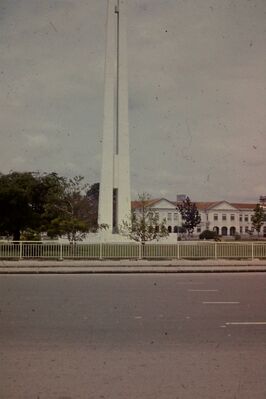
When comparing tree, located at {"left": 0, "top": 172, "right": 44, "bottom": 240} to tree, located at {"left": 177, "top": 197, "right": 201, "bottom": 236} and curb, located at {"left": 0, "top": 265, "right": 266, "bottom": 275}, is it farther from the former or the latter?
tree, located at {"left": 177, "top": 197, "right": 201, "bottom": 236}

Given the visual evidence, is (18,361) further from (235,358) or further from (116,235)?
(116,235)

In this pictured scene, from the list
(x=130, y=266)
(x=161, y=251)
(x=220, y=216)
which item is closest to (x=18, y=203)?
(x=161, y=251)

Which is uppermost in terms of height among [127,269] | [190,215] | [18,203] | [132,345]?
[190,215]

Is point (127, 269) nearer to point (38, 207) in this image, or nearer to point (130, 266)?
point (130, 266)

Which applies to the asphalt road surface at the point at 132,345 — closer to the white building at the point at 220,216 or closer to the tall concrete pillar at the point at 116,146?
the tall concrete pillar at the point at 116,146

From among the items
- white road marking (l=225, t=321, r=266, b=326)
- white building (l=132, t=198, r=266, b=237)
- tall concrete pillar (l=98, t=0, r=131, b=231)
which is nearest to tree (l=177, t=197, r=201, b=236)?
white building (l=132, t=198, r=266, b=237)

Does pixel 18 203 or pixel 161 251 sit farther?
pixel 18 203

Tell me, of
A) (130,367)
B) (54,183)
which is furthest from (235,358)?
(54,183)
